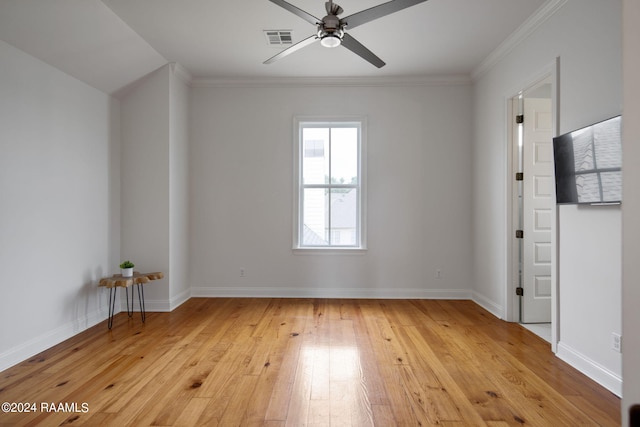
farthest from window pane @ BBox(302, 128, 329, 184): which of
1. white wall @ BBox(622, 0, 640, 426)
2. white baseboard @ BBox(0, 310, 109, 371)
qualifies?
white wall @ BBox(622, 0, 640, 426)

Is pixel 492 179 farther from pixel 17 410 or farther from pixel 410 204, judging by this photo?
pixel 17 410

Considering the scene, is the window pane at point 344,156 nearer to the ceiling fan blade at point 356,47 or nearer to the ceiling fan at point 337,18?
the ceiling fan blade at point 356,47

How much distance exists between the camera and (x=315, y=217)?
487 cm

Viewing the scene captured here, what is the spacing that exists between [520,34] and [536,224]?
193cm

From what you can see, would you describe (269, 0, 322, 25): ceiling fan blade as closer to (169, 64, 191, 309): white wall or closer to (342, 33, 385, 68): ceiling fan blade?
(342, 33, 385, 68): ceiling fan blade

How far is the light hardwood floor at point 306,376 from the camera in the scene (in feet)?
6.57

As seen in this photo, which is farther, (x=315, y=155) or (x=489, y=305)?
(x=315, y=155)

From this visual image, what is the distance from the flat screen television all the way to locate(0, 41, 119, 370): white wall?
433 centimetres

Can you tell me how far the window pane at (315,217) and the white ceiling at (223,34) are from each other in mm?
1642

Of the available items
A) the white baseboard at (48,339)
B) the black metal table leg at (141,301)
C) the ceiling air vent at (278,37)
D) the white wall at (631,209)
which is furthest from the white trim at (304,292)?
the white wall at (631,209)

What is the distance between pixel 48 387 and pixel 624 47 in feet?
11.0

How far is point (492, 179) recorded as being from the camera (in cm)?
407

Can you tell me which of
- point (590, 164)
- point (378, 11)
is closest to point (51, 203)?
point (378, 11)

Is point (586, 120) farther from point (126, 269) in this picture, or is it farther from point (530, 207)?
point (126, 269)
